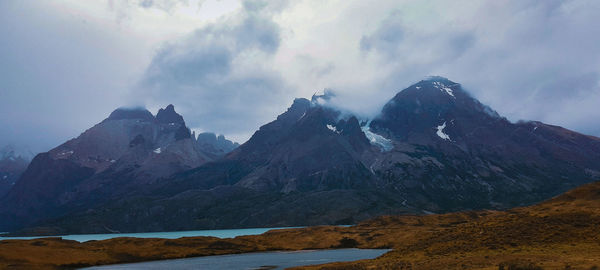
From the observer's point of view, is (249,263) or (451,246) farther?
(249,263)

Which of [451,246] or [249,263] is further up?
[451,246]

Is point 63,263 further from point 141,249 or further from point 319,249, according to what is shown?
point 319,249

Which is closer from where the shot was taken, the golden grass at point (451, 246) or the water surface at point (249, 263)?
the golden grass at point (451, 246)

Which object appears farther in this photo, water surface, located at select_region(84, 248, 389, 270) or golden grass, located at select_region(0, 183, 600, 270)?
water surface, located at select_region(84, 248, 389, 270)

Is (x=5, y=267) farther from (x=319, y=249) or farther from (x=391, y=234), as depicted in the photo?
(x=391, y=234)

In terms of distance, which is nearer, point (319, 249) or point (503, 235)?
point (503, 235)

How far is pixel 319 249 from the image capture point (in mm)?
152875

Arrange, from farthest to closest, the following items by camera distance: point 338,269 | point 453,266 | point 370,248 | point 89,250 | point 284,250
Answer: point 284,250
point 370,248
point 89,250
point 338,269
point 453,266

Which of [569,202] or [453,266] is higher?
[569,202]

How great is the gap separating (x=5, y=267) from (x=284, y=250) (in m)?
80.6

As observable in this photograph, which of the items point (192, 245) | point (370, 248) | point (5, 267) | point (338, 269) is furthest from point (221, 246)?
point (338, 269)

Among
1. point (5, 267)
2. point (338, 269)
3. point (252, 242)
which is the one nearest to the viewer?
point (338, 269)

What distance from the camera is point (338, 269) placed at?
78.6m

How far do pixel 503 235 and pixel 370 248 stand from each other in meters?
68.1
